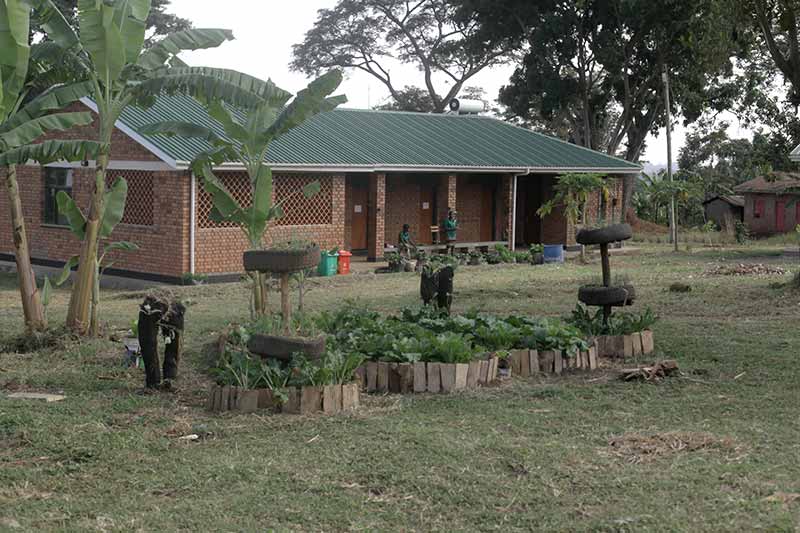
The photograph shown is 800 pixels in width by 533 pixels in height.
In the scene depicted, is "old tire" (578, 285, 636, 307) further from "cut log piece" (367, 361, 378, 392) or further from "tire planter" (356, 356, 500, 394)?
"cut log piece" (367, 361, 378, 392)

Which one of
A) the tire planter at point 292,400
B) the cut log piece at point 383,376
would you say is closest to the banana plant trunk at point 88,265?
the tire planter at point 292,400

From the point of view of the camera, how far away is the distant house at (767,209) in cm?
4538

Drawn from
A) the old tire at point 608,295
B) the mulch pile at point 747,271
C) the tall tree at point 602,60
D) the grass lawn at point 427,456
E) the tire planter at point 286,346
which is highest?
the tall tree at point 602,60

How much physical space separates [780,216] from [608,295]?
122 ft

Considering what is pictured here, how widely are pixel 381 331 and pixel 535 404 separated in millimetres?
2067

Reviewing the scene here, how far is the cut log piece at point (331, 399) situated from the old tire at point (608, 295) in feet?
12.1

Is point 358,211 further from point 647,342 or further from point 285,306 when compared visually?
point 285,306

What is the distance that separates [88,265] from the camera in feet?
42.5

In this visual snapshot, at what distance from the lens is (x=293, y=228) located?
82.1 ft

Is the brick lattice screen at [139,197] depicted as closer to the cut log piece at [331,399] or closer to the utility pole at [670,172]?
the cut log piece at [331,399]

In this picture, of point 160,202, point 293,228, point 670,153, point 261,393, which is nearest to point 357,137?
point 293,228

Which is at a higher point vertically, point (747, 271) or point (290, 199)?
point (290, 199)

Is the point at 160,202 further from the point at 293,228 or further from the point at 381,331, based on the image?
the point at 381,331

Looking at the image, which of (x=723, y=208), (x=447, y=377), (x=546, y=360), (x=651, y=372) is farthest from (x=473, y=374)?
(x=723, y=208)
